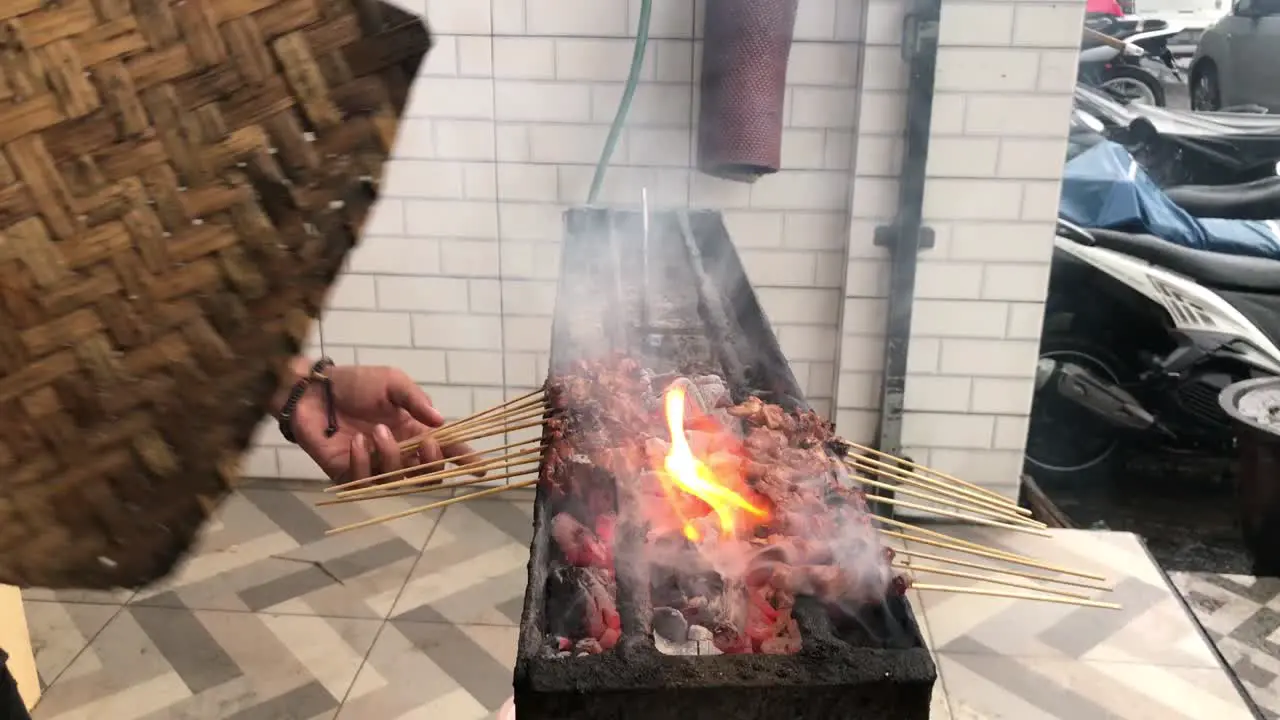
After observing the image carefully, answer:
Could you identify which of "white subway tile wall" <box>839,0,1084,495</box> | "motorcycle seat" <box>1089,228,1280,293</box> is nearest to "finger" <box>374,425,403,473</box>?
"white subway tile wall" <box>839,0,1084,495</box>

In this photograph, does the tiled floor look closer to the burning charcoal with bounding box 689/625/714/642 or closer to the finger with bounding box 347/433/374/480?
the finger with bounding box 347/433/374/480

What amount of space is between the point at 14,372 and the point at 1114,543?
332cm

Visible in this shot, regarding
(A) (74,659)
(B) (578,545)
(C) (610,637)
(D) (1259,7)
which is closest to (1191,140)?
(D) (1259,7)

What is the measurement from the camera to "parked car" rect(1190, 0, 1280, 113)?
476cm

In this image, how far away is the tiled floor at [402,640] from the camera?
2443 mm

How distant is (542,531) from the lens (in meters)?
1.10

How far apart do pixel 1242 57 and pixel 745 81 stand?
140 inches

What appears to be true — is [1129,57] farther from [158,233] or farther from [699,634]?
[158,233]

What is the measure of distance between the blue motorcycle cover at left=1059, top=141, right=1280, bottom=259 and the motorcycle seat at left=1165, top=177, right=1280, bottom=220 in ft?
0.94

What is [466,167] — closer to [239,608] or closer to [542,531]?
[239,608]

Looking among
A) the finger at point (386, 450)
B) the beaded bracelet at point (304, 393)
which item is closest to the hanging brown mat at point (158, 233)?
the finger at point (386, 450)

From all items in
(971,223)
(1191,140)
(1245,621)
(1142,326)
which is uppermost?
(1191,140)

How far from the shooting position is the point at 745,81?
9.41 feet

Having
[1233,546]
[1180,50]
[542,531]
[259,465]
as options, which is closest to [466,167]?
[259,465]
